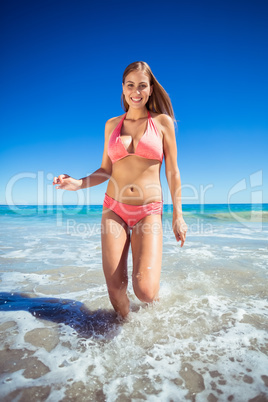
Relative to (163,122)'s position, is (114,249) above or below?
below

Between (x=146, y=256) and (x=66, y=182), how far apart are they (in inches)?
46.5

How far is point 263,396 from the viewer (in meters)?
1.73

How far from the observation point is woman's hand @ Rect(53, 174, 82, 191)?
2.69m

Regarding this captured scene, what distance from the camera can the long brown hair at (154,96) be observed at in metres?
2.85

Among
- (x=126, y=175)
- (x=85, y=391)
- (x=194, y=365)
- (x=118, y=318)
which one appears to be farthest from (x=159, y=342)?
(x=126, y=175)

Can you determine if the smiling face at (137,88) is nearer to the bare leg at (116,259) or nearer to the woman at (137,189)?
the woman at (137,189)

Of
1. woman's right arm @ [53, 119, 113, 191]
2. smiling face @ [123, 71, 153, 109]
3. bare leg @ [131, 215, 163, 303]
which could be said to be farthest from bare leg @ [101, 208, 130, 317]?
smiling face @ [123, 71, 153, 109]

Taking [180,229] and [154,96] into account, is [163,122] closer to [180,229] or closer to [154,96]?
[154,96]

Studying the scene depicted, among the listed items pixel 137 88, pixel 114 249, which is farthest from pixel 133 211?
pixel 137 88

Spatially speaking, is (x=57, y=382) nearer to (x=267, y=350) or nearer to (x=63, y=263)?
(x=267, y=350)

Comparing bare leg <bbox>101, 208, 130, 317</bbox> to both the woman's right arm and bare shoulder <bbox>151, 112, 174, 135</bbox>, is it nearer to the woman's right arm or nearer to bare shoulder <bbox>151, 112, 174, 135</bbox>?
the woman's right arm

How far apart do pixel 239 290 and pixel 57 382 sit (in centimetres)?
295

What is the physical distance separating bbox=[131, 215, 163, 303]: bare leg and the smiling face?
135 cm

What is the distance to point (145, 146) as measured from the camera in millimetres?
2727
